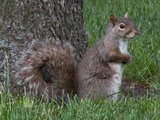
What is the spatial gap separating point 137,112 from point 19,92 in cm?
96

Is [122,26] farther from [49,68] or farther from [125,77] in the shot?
[125,77]

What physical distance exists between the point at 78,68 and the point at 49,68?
23 centimetres

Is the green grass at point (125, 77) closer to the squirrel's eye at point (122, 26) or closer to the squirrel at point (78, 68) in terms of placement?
the squirrel at point (78, 68)

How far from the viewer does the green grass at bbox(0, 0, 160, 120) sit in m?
3.75

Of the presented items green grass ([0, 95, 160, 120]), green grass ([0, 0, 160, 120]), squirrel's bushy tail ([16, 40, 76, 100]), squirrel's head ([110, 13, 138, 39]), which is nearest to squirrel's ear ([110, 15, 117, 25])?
squirrel's head ([110, 13, 138, 39])

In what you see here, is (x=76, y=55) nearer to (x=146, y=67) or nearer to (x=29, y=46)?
(x=29, y=46)

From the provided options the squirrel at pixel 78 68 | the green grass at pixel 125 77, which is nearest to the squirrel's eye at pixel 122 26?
the squirrel at pixel 78 68

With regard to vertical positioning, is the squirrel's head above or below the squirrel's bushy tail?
above

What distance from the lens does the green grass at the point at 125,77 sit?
3752 mm

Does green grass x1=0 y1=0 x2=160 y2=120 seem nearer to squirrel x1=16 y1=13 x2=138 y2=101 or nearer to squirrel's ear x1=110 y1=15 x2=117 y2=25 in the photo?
squirrel x1=16 y1=13 x2=138 y2=101

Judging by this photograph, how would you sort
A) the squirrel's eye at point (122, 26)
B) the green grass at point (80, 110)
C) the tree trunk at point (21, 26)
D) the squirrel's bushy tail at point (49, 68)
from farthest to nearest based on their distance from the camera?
the squirrel's eye at point (122, 26) < the tree trunk at point (21, 26) < the squirrel's bushy tail at point (49, 68) < the green grass at point (80, 110)

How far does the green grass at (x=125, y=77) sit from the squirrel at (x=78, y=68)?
15 cm

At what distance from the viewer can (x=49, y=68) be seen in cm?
456

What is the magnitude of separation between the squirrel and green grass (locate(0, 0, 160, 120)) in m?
0.15
